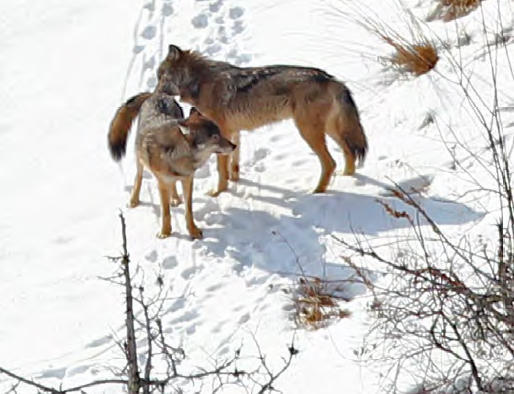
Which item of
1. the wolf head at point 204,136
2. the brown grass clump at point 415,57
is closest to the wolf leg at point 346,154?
the wolf head at point 204,136

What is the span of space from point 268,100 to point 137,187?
53.2 inches

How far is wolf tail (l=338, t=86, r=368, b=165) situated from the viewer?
925 centimetres

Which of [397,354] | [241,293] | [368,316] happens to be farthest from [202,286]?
[397,354]

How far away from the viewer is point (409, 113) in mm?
9953

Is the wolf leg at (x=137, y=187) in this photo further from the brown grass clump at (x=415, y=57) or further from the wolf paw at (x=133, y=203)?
the brown grass clump at (x=415, y=57)

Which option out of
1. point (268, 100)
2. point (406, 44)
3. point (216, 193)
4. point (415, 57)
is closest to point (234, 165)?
point (216, 193)

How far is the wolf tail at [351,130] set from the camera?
364 inches

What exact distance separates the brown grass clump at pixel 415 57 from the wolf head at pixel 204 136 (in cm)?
233

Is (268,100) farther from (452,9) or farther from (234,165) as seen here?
(452,9)

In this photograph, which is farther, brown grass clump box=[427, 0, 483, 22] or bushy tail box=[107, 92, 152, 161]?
brown grass clump box=[427, 0, 483, 22]

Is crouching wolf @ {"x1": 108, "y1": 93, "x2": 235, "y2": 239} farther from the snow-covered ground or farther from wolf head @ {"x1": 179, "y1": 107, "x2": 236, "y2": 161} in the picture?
the snow-covered ground

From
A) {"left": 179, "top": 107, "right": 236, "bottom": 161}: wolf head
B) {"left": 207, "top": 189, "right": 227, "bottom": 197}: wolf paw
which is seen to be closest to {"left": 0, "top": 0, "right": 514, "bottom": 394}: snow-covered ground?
{"left": 207, "top": 189, "right": 227, "bottom": 197}: wolf paw

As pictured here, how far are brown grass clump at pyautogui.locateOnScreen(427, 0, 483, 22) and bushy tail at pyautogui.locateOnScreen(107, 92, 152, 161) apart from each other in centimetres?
310

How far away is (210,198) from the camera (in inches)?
378
